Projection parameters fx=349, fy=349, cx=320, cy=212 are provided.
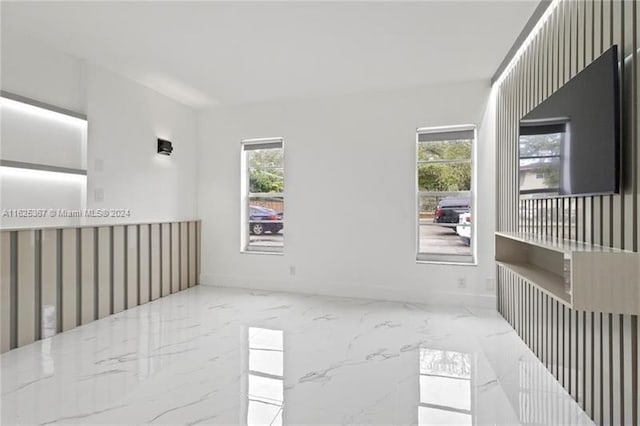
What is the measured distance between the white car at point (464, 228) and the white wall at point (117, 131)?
3.67 meters

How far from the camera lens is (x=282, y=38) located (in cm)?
303

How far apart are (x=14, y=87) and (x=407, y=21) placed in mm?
3259

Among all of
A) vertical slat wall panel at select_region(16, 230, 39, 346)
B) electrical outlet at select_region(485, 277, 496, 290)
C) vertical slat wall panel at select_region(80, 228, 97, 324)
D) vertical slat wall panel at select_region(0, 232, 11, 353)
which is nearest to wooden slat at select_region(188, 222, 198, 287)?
vertical slat wall panel at select_region(80, 228, 97, 324)

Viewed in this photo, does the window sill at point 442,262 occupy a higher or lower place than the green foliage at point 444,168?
lower

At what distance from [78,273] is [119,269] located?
1.59ft

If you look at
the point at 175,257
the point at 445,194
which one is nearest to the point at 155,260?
the point at 175,257

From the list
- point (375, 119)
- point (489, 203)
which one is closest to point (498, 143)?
point (489, 203)

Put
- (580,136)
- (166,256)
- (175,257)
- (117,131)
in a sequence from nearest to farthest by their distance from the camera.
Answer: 1. (580,136)
2. (117,131)
3. (166,256)
4. (175,257)

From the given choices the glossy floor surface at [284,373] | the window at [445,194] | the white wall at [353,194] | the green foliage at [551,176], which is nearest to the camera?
the glossy floor surface at [284,373]

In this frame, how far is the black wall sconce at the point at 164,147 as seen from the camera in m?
4.43

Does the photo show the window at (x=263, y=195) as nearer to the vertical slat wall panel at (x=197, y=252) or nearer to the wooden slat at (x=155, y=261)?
the vertical slat wall panel at (x=197, y=252)

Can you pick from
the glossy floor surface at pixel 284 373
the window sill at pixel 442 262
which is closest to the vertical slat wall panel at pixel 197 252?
the glossy floor surface at pixel 284 373

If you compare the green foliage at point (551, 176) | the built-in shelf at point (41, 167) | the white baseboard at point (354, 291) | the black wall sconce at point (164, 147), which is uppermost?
the black wall sconce at point (164, 147)

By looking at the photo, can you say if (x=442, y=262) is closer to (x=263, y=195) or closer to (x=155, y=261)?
(x=263, y=195)
